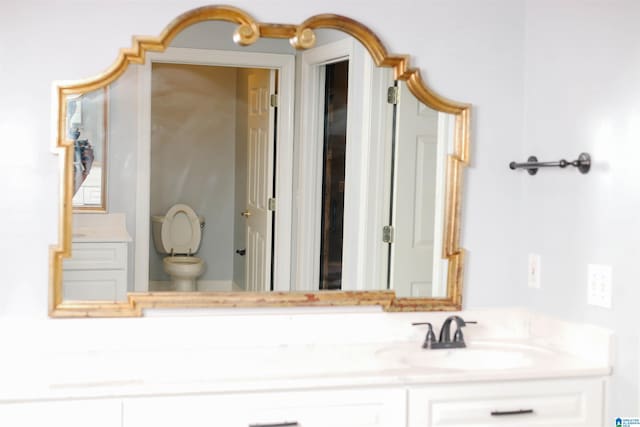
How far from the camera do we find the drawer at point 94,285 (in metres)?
2.49

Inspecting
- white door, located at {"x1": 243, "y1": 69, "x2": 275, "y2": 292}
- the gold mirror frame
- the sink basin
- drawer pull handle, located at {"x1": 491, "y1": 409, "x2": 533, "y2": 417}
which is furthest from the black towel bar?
white door, located at {"x1": 243, "y1": 69, "x2": 275, "y2": 292}

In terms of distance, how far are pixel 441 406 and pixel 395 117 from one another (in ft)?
3.06

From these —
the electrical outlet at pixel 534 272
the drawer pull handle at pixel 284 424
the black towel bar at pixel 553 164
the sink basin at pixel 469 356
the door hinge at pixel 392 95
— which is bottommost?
the drawer pull handle at pixel 284 424

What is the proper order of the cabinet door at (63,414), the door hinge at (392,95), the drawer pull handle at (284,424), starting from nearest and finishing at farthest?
the cabinet door at (63,414) < the drawer pull handle at (284,424) < the door hinge at (392,95)

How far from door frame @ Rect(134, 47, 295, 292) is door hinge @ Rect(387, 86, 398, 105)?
317 millimetres

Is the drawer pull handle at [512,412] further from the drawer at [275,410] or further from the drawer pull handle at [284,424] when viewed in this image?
the drawer pull handle at [284,424]

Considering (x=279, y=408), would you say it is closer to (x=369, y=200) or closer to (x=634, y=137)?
(x=369, y=200)

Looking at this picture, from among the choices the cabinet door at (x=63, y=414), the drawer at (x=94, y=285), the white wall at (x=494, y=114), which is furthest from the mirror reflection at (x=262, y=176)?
the cabinet door at (x=63, y=414)

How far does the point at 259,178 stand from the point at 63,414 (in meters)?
0.93

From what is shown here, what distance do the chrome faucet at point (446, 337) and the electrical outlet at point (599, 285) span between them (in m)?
0.41

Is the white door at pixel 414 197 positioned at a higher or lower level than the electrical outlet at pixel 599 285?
higher

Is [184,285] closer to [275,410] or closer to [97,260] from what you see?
[97,260]

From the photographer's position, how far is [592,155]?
2.55 meters

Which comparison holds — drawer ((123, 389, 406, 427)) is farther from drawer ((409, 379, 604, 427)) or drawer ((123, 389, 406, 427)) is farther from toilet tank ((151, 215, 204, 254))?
toilet tank ((151, 215, 204, 254))
